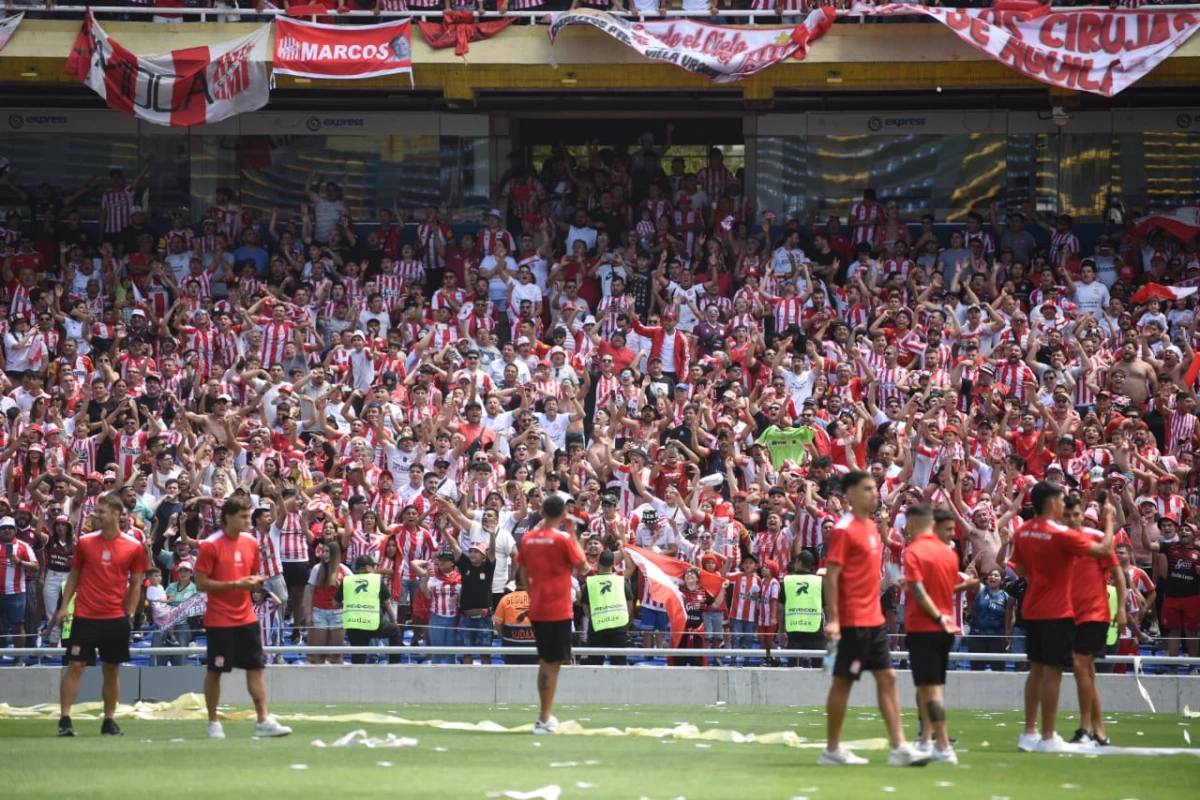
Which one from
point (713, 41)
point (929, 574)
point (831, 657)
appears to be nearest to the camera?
point (831, 657)

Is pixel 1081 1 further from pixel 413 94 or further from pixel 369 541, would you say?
pixel 369 541

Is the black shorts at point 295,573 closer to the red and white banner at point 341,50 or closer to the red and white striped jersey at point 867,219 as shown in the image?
the red and white banner at point 341,50

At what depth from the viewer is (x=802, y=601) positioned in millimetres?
18531

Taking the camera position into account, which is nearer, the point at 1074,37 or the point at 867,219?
the point at 1074,37

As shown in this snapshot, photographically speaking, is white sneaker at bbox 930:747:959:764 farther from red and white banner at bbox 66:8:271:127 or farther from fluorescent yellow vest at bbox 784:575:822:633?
red and white banner at bbox 66:8:271:127

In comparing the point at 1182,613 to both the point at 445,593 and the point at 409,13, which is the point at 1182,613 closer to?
the point at 445,593

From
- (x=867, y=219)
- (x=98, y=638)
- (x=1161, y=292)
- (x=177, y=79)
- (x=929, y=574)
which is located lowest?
(x=98, y=638)

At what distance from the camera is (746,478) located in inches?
835

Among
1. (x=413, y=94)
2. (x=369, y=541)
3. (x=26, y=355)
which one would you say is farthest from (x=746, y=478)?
(x=413, y=94)

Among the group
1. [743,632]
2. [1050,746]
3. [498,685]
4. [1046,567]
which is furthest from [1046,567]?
[498,685]

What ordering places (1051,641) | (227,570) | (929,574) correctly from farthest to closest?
(227,570)
(1051,641)
(929,574)

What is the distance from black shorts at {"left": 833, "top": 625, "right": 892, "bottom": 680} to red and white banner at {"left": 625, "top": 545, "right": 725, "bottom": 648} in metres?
7.84

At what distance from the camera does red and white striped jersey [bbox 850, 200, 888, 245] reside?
28.2m

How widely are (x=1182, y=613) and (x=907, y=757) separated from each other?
8.56 meters
